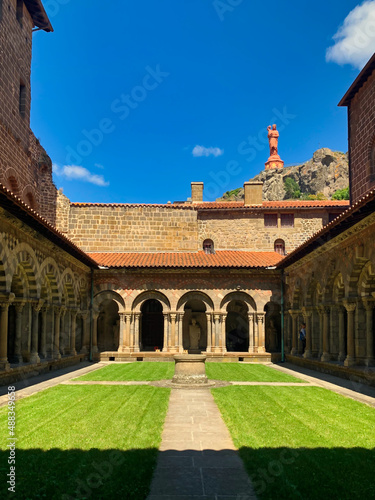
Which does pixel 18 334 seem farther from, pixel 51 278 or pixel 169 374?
pixel 169 374

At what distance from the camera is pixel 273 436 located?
26.5ft

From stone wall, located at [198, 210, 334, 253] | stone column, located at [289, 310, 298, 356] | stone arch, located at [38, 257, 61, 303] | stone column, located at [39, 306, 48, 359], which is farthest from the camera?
stone wall, located at [198, 210, 334, 253]

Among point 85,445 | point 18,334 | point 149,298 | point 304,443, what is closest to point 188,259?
point 149,298

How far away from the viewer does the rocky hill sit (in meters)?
86.9

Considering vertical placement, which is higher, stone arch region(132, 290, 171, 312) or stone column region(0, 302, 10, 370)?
stone arch region(132, 290, 171, 312)

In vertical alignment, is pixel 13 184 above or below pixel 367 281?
above

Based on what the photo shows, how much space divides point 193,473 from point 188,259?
21.2 metres

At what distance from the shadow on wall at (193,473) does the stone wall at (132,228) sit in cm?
2435

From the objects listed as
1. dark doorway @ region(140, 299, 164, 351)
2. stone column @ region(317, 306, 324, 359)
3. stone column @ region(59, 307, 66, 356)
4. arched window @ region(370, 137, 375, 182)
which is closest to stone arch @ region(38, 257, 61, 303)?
stone column @ region(59, 307, 66, 356)

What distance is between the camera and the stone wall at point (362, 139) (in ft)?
67.8

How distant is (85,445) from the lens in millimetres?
7453

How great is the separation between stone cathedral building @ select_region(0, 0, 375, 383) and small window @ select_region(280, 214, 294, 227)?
0.21 feet

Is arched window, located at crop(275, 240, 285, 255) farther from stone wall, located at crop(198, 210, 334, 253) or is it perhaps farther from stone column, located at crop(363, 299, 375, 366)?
stone column, located at crop(363, 299, 375, 366)

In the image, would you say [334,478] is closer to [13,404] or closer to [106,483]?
[106,483]
